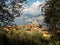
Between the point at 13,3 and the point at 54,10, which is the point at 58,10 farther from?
the point at 13,3

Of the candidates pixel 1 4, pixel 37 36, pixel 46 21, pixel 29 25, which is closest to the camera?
pixel 1 4

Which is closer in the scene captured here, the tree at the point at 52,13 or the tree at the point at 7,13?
the tree at the point at 7,13

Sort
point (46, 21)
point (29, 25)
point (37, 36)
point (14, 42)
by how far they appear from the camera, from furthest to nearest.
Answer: point (29, 25), point (46, 21), point (37, 36), point (14, 42)

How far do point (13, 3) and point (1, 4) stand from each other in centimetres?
96

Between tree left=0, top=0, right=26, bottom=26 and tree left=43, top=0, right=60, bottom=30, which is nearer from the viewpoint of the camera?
tree left=0, top=0, right=26, bottom=26

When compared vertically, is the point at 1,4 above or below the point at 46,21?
above

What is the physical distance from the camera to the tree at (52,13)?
24447 mm

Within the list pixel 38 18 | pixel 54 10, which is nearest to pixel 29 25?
pixel 38 18

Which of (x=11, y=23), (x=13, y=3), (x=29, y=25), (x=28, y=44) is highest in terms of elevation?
(x=13, y=3)

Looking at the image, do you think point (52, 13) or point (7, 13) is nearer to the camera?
point (7, 13)

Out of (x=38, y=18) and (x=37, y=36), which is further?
(x=38, y=18)

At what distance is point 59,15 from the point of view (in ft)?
80.0

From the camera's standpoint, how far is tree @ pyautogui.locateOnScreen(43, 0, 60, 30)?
2445cm

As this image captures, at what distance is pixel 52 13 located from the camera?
25500 mm
